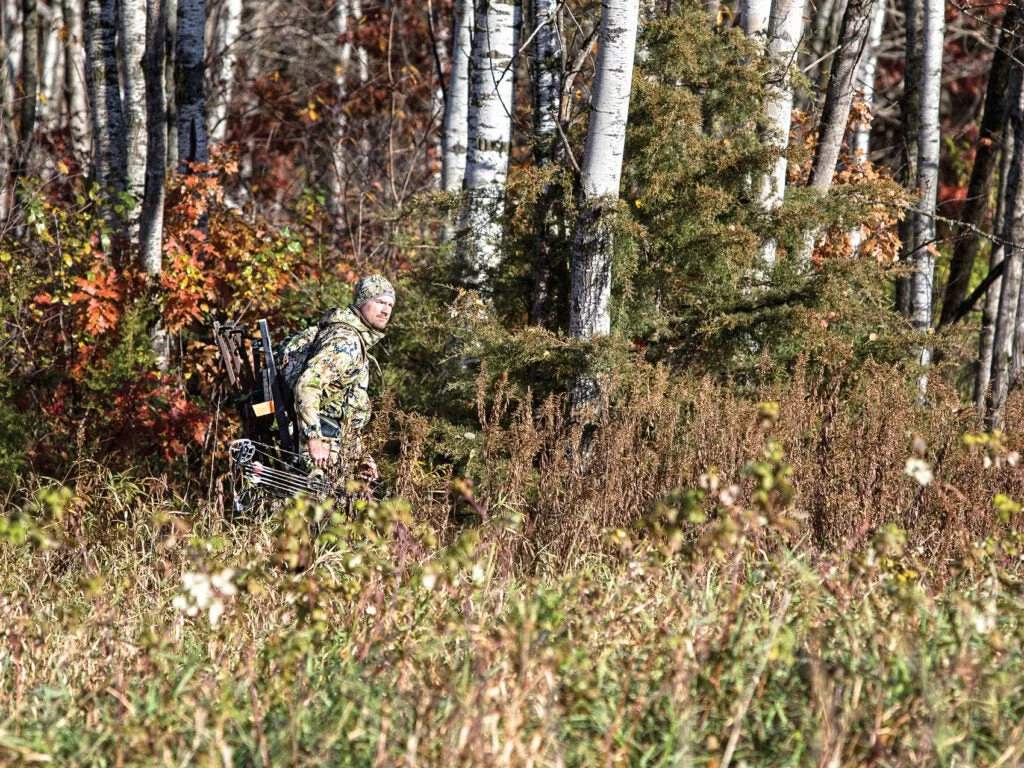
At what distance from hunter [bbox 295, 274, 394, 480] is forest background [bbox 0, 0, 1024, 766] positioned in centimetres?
17

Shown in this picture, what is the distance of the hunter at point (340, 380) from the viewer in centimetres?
556

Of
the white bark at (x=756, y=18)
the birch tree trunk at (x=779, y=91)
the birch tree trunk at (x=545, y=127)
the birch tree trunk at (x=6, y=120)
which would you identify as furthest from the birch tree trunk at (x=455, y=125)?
the birch tree trunk at (x=6, y=120)

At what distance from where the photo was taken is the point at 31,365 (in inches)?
310

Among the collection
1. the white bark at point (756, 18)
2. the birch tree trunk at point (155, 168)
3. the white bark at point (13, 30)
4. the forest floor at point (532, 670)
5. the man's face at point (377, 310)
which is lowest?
the forest floor at point (532, 670)

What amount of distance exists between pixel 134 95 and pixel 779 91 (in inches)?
189

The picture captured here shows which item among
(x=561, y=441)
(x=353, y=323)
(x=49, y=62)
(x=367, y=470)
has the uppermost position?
(x=49, y=62)

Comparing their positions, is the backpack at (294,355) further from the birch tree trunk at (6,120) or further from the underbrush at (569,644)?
the birch tree trunk at (6,120)

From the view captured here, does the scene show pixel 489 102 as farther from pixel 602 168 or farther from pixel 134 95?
pixel 134 95

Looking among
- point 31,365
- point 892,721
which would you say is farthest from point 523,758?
point 31,365

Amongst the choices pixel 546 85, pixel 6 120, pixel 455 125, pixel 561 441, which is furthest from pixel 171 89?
pixel 561 441

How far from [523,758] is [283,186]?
14.1 metres

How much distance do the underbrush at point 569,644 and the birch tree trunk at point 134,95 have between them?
4436 millimetres

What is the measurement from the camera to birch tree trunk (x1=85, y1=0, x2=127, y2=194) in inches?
349

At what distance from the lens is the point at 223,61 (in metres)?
13.2
